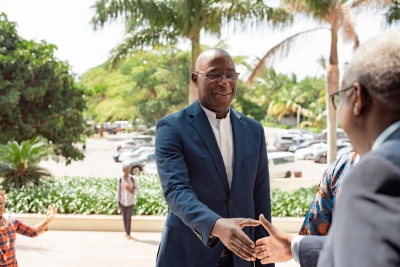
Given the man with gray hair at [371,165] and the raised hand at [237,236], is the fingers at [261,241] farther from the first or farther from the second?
the man with gray hair at [371,165]

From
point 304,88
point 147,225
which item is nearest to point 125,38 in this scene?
point 147,225

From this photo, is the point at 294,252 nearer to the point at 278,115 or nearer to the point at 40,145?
the point at 40,145

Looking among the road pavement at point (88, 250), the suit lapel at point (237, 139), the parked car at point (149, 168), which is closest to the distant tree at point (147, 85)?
the parked car at point (149, 168)

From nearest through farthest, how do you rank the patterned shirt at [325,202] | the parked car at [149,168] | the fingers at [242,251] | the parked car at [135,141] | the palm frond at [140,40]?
1. the fingers at [242,251]
2. the patterned shirt at [325,202]
3. the palm frond at [140,40]
4. the parked car at [149,168]
5. the parked car at [135,141]

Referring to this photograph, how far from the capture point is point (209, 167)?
2490 millimetres

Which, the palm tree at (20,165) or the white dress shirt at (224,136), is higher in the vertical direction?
the white dress shirt at (224,136)

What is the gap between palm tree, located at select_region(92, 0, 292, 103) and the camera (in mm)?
13758

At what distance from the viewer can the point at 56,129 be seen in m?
16.8

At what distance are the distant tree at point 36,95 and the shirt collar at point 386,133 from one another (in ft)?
52.7

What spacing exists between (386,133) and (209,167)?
4.76ft

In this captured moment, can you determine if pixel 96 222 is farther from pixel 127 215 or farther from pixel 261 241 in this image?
pixel 261 241

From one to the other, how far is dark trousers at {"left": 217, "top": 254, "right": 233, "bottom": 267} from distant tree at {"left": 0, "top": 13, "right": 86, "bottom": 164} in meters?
14.7

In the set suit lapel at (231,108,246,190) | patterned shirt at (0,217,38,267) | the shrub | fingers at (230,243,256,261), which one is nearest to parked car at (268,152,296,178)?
the shrub

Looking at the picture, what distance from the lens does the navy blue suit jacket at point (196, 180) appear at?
2441 millimetres
